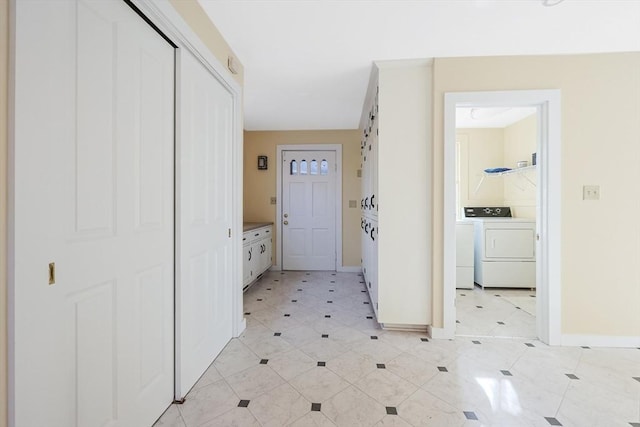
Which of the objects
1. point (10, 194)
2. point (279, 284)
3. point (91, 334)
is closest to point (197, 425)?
point (91, 334)

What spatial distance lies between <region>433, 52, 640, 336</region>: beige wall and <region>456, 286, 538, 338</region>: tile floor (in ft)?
1.44

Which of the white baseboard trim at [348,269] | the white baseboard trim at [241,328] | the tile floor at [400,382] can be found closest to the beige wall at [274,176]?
the white baseboard trim at [348,269]

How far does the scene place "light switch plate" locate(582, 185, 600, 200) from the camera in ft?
7.52

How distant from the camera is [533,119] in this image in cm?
387

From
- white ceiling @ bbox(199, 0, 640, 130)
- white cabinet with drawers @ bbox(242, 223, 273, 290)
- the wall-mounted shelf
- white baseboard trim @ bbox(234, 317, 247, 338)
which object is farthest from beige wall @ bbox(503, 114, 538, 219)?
white baseboard trim @ bbox(234, 317, 247, 338)

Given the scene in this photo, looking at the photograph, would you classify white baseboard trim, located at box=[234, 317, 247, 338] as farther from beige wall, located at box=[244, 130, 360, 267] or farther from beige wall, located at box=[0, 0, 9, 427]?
beige wall, located at box=[244, 130, 360, 267]

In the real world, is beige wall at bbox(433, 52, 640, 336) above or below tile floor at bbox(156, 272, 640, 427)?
above

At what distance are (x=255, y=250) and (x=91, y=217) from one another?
291 cm

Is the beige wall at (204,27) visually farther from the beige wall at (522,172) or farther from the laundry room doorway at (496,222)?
the beige wall at (522,172)

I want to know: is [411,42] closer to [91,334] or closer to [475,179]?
[91,334]

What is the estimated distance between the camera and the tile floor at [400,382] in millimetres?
1508

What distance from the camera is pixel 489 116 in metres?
4.01

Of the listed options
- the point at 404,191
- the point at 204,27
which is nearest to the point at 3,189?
the point at 204,27

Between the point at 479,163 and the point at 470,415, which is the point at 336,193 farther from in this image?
the point at 470,415
